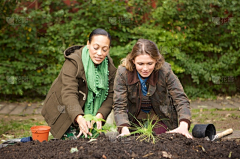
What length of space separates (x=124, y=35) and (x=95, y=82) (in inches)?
149

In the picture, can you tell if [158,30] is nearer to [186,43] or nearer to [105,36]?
[186,43]

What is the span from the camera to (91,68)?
3.32 meters

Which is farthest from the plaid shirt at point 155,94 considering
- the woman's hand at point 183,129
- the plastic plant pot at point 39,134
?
the plastic plant pot at point 39,134

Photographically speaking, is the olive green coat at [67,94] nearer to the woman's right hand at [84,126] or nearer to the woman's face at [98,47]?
the woman's face at [98,47]

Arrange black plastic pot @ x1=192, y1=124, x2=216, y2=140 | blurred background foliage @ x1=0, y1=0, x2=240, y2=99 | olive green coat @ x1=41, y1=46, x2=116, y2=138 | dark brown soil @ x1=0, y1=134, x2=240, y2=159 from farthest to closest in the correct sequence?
1. blurred background foliage @ x1=0, y1=0, x2=240, y2=99
2. olive green coat @ x1=41, y1=46, x2=116, y2=138
3. black plastic pot @ x1=192, y1=124, x2=216, y2=140
4. dark brown soil @ x1=0, y1=134, x2=240, y2=159

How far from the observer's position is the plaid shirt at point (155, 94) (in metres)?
3.02

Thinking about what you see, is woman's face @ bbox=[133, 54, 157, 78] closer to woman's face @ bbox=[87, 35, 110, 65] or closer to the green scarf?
woman's face @ bbox=[87, 35, 110, 65]

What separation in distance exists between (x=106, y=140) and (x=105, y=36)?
126cm

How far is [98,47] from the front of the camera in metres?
3.18

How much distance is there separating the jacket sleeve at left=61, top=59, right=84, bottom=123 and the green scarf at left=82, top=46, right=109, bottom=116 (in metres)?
0.15

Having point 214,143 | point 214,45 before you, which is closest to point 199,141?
point 214,143

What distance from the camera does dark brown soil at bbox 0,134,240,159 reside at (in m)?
2.10

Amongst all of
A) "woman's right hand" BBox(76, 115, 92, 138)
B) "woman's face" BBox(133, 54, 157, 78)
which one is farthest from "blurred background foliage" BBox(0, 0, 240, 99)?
"woman's right hand" BBox(76, 115, 92, 138)

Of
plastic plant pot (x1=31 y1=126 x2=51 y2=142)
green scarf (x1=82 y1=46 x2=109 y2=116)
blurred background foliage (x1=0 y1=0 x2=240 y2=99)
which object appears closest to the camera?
plastic plant pot (x1=31 y1=126 x2=51 y2=142)
